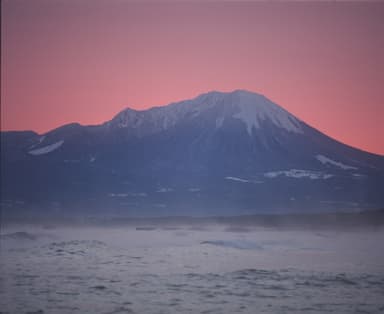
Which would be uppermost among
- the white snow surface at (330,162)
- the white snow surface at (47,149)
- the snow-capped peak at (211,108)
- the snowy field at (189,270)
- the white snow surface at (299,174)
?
the snow-capped peak at (211,108)

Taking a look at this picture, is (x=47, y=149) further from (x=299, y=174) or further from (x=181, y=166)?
(x=299, y=174)

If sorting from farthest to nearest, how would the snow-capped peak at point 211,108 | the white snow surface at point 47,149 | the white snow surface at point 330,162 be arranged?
the white snow surface at point 47,149 → the snow-capped peak at point 211,108 → the white snow surface at point 330,162

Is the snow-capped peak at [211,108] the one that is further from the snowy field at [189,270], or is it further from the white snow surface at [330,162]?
A: the snowy field at [189,270]

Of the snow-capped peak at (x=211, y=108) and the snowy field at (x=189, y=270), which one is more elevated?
the snow-capped peak at (x=211, y=108)

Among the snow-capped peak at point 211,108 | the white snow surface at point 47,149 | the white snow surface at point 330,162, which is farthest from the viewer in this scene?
the white snow surface at point 47,149

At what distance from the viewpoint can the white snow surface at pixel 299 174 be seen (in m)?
5.39

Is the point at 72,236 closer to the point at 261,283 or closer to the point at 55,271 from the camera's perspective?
the point at 55,271

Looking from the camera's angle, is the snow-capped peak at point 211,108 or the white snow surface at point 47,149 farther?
the white snow surface at point 47,149

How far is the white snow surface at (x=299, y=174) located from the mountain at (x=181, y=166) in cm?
1

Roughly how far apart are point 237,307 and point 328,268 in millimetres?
1191

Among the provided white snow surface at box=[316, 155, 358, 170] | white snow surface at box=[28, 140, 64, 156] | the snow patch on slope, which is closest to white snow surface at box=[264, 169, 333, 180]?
white snow surface at box=[316, 155, 358, 170]

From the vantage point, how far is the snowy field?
396 centimetres

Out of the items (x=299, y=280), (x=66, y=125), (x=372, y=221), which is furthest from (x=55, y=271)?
(x=372, y=221)

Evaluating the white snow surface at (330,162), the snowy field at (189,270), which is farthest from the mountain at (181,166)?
the snowy field at (189,270)
